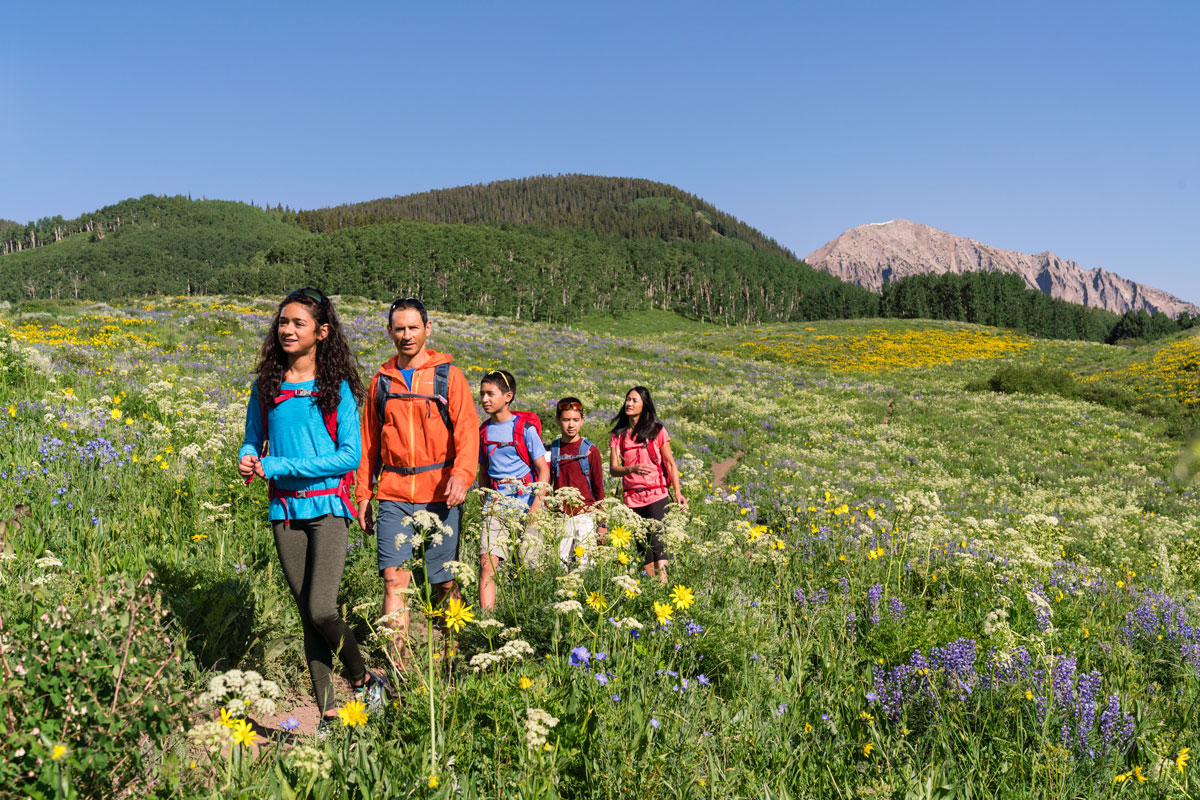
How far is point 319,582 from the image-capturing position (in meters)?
3.52

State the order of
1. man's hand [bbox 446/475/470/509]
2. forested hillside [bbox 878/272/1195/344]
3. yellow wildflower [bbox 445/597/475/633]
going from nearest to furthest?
yellow wildflower [bbox 445/597/475/633], man's hand [bbox 446/475/470/509], forested hillside [bbox 878/272/1195/344]

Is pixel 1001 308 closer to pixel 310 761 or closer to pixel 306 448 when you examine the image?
pixel 306 448

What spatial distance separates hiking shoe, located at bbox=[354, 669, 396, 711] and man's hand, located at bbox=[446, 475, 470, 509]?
3.69 ft

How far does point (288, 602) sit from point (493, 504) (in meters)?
2.05

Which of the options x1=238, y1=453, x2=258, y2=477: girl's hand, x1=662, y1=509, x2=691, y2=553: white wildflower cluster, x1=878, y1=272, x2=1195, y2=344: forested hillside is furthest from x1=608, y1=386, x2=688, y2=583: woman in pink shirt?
x1=878, y1=272, x2=1195, y2=344: forested hillside

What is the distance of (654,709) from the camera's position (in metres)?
3.14

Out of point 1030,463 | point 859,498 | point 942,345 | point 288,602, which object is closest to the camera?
point 288,602

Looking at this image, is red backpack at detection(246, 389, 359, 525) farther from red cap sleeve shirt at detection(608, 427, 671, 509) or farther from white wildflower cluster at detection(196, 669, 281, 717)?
Answer: red cap sleeve shirt at detection(608, 427, 671, 509)

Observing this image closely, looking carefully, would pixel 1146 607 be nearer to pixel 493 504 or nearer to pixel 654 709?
pixel 654 709

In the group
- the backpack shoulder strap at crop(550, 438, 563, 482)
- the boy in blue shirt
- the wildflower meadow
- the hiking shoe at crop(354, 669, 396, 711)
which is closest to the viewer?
the wildflower meadow

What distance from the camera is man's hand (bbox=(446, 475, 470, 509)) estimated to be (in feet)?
13.0

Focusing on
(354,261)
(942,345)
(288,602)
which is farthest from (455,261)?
(288,602)

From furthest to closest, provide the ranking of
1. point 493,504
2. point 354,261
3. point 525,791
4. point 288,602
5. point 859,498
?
point 354,261, point 859,498, point 288,602, point 493,504, point 525,791

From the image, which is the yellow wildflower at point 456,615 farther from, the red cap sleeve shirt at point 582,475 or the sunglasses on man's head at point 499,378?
the red cap sleeve shirt at point 582,475
